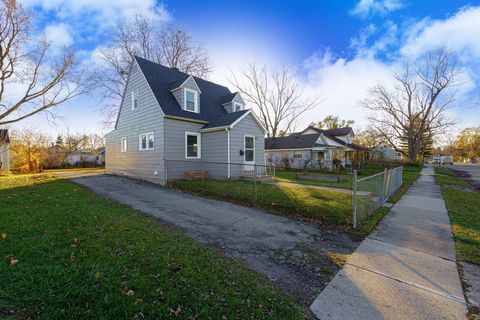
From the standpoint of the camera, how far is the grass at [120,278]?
2.30m

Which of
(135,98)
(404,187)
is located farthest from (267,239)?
(135,98)

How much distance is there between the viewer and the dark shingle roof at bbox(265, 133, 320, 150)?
988 inches

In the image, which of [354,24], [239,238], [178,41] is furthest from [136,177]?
[178,41]

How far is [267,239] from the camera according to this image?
4.73 metres

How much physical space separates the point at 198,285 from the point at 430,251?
4.77 metres

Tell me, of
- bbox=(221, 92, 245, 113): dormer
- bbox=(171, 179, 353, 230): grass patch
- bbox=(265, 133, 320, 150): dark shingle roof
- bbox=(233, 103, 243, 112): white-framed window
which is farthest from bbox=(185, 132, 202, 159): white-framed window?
bbox=(265, 133, 320, 150): dark shingle roof

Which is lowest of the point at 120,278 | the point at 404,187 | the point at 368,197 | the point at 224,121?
the point at 404,187

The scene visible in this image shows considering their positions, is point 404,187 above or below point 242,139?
below

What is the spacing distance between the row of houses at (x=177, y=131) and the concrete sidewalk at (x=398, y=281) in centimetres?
745

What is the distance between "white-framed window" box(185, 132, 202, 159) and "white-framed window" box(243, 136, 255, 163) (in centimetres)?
294

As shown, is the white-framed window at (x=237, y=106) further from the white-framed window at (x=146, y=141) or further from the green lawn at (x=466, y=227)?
the green lawn at (x=466, y=227)

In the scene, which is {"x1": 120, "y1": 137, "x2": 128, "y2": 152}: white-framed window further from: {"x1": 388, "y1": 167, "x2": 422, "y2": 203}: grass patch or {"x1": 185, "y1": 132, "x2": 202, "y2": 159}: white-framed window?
{"x1": 388, "y1": 167, "x2": 422, "y2": 203}: grass patch

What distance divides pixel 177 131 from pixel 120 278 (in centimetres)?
1050

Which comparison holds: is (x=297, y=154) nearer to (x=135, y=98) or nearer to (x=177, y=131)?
(x=177, y=131)
